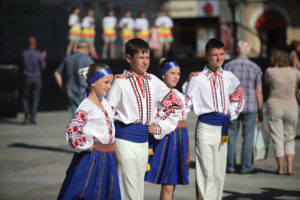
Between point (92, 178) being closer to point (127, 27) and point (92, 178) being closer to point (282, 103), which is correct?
point (282, 103)

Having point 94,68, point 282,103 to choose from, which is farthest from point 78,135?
point 282,103

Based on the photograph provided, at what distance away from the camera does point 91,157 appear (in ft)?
16.8

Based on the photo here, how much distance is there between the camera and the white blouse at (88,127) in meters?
5.02

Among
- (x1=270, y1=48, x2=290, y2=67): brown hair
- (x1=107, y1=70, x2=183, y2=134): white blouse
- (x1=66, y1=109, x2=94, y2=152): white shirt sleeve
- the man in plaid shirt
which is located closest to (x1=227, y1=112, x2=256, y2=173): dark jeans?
the man in plaid shirt

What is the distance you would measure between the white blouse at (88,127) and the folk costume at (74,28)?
16.0 metres

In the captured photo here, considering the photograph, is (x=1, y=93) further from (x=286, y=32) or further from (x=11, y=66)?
(x=286, y=32)

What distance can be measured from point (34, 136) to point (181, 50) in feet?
41.6

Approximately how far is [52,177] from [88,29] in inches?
523

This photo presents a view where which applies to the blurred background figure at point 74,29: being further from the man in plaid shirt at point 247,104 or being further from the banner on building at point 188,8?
the banner on building at point 188,8

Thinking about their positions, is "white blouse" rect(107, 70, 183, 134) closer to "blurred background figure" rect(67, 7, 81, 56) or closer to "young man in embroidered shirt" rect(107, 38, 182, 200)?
"young man in embroidered shirt" rect(107, 38, 182, 200)

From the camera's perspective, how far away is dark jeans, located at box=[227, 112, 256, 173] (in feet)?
30.9

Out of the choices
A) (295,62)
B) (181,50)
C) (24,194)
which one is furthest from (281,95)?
(181,50)

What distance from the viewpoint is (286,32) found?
35625 millimetres

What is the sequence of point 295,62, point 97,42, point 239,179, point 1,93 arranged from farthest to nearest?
point 97,42 < point 1,93 < point 295,62 < point 239,179
